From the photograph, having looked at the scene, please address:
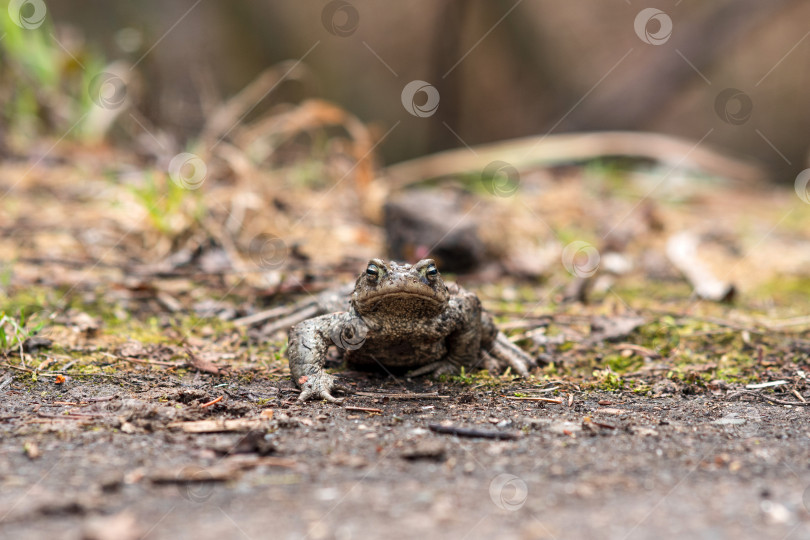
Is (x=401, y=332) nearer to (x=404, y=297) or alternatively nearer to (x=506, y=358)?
(x=404, y=297)

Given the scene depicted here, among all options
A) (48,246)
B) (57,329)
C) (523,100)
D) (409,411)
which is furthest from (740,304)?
(523,100)

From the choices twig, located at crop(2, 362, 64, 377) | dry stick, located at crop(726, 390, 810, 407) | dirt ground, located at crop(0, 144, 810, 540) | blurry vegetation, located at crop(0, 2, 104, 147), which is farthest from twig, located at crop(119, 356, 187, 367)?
blurry vegetation, located at crop(0, 2, 104, 147)

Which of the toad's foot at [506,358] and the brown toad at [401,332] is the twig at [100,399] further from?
the toad's foot at [506,358]

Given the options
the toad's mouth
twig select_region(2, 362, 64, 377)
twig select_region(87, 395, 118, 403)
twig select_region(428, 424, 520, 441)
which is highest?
the toad's mouth

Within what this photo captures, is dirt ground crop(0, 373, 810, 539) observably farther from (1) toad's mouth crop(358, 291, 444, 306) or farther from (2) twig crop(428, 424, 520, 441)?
(1) toad's mouth crop(358, 291, 444, 306)

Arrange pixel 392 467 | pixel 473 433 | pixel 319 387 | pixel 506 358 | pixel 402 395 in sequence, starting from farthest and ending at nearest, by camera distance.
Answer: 1. pixel 506 358
2. pixel 402 395
3. pixel 319 387
4. pixel 473 433
5. pixel 392 467

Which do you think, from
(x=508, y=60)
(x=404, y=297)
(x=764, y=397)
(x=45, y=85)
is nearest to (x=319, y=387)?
(x=404, y=297)

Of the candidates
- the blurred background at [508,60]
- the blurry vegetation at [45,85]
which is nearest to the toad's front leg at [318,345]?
the blurry vegetation at [45,85]
